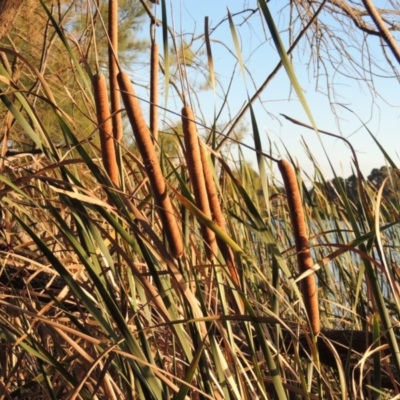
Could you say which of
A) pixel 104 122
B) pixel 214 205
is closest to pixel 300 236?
pixel 214 205

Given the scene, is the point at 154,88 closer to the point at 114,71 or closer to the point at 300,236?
the point at 114,71

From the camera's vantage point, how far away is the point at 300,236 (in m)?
0.71

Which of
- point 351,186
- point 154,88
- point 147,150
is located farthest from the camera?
point 351,186

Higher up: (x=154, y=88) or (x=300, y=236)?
(x=154, y=88)

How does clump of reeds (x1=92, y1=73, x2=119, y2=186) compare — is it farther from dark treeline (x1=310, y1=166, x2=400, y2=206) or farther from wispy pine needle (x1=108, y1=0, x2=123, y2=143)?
dark treeline (x1=310, y1=166, x2=400, y2=206)

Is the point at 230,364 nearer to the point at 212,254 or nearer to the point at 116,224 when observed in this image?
the point at 212,254

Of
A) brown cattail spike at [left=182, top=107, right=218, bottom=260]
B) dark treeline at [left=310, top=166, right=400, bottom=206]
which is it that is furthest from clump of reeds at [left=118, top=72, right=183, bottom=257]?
dark treeline at [left=310, top=166, right=400, bottom=206]

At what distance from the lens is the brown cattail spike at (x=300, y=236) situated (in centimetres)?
68

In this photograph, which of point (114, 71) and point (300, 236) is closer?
point (300, 236)

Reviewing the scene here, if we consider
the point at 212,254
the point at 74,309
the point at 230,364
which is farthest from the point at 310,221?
the point at 212,254

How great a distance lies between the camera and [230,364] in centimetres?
91

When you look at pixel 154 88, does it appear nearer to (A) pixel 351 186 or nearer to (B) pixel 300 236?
(B) pixel 300 236

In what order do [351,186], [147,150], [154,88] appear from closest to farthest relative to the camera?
[147,150] < [154,88] < [351,186]

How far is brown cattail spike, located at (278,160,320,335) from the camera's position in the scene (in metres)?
0.68
